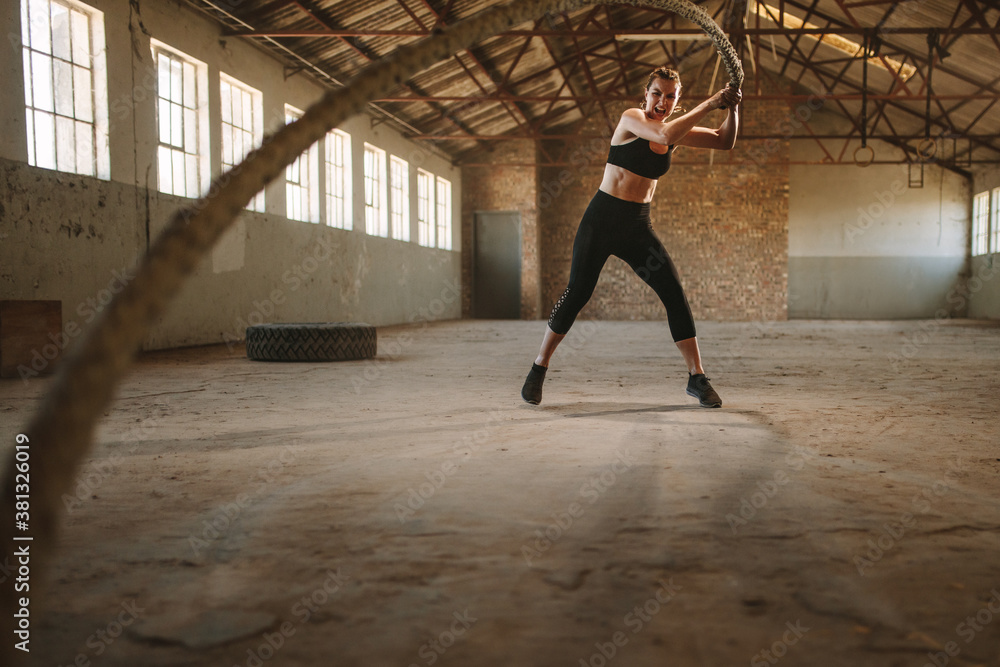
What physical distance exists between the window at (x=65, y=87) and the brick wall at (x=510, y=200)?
12.3 m

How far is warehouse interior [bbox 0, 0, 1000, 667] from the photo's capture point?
4.33 ft

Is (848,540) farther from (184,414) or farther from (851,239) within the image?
(851,239)

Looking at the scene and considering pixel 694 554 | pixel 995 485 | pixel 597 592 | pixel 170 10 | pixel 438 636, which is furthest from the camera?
pixel 170 10

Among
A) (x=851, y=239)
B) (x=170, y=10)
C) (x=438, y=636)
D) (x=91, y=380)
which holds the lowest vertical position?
(x=438, y=636)

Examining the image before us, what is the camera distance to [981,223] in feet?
61.9

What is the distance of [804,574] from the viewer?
5.01 feet

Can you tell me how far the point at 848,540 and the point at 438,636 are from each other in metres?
1.03

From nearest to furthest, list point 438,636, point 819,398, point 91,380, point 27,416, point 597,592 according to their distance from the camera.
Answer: point 91,380
point 438,636
point 597,592
point 27,416
point 819,398

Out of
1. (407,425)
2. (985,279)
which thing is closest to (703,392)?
(407,425)

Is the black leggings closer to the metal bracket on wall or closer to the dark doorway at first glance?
the dark doorway

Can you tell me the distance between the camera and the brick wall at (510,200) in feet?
62.0

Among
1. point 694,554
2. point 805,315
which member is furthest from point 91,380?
point 805,315

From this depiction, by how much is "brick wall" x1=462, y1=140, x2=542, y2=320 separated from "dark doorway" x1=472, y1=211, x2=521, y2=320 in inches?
5.4

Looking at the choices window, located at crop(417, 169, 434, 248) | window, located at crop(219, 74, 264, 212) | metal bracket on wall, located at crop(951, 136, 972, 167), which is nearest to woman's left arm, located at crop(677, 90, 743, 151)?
window, located at crop(219, 74, 264, 212)
